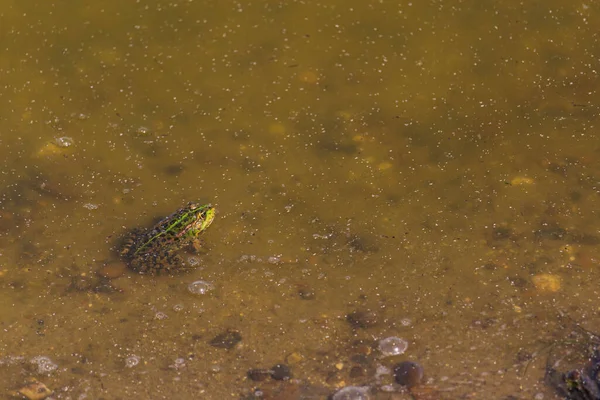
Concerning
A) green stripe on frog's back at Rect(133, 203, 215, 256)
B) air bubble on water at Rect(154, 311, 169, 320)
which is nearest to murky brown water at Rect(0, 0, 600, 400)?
air bubble on water at Rect(154, 311, 169, 320)

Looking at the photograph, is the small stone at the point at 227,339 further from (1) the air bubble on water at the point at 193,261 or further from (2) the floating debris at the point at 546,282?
(2) the floating debris at the point at 546,282

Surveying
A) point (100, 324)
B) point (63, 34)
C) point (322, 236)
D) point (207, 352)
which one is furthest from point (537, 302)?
point (63, 34)

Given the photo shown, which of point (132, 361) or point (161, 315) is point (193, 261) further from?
point (132, 361)

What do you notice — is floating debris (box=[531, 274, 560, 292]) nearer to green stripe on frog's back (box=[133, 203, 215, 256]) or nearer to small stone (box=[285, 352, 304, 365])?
small stone (box=[285, 352, 304, 365])

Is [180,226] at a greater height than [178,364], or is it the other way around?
[180,226]

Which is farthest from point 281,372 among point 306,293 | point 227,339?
point 306,293

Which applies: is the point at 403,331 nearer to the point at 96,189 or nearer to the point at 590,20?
the point at 96,189
